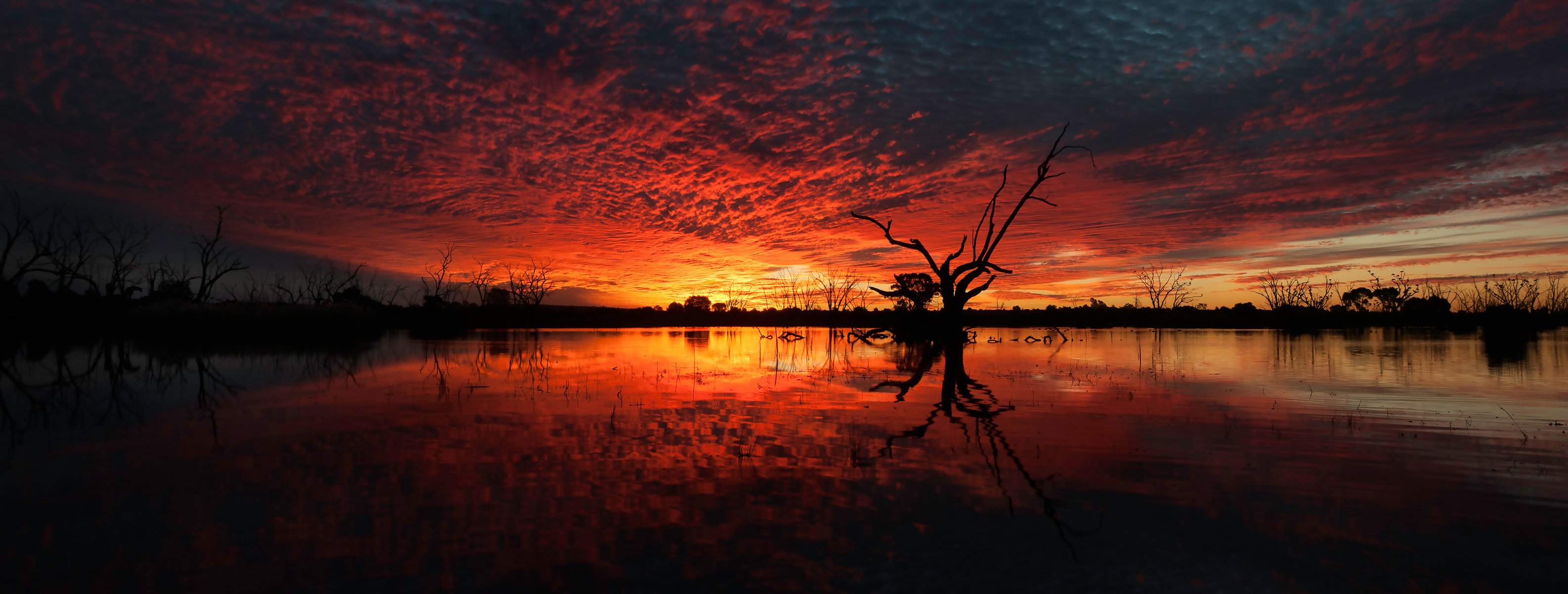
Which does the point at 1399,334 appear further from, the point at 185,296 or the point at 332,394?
the point at 185,296

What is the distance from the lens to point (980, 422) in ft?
29.1

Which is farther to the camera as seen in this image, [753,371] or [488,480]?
[753,371]

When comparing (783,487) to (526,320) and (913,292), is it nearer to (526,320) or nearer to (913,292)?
(913,292)

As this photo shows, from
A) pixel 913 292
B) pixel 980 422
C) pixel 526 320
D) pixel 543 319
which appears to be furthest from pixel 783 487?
pixel 543 319

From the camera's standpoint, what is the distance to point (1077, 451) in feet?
23.4

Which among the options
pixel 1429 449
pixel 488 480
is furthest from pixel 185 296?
pixel 1429 449

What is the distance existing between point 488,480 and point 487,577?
2295 mm

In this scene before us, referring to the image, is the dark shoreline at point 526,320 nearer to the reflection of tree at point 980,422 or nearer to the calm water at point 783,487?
the reflection of tree at point 980,422

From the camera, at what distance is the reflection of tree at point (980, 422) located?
16.9 feet

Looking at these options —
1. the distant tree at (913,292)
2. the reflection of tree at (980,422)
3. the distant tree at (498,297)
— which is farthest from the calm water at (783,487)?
the distant tree at (498,297)

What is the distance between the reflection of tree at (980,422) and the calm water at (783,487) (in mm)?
64

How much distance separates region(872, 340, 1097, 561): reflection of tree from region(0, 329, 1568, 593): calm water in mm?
64

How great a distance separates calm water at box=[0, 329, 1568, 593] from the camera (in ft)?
13.0

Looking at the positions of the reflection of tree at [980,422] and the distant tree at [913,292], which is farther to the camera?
the distant tree at [913,292]
